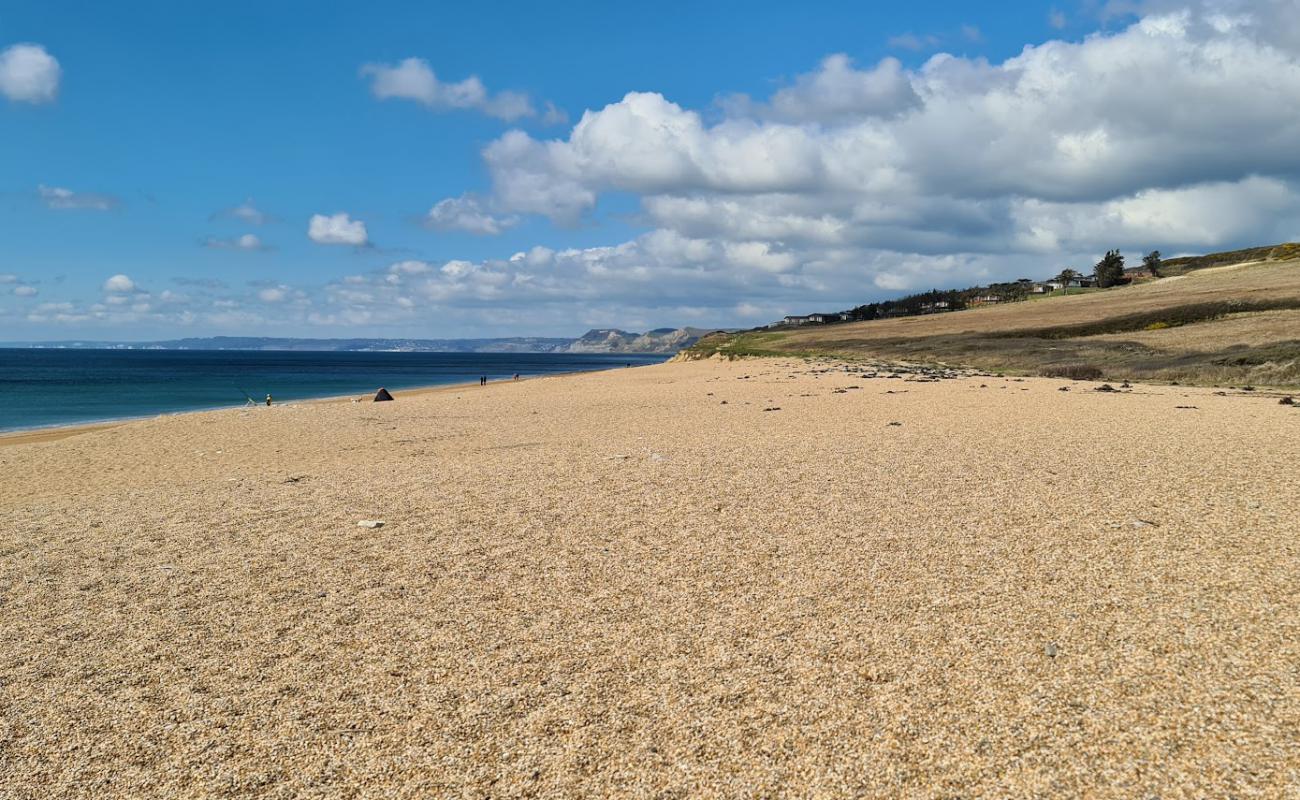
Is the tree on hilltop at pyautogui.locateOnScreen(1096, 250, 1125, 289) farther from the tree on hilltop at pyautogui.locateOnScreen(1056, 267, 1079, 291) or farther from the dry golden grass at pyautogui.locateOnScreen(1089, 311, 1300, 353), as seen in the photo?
the dry golden grass at pyautogui.locateOnScreen(1089, 311, 1300, 353)

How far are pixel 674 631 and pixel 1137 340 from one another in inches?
1564

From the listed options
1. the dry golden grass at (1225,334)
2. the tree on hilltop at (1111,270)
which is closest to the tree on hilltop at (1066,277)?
the tree on hilltop at (1111,270)

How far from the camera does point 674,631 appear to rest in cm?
582

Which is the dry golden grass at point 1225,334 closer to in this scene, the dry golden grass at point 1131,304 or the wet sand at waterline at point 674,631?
the dry golden grass at point 1131,304

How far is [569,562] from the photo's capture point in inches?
297

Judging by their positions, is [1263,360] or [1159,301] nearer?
[1263,360]

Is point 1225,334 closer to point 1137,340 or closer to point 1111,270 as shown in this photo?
point 1137,340

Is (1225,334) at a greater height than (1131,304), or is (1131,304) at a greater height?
(1131,304)

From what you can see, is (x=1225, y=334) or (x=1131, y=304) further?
(x=1131, y=304)

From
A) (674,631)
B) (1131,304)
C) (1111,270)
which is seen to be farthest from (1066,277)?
(674,631)

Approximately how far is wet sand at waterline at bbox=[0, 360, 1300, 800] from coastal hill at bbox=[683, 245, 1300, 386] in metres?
16.8

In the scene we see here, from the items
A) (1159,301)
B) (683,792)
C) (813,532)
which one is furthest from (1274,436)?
(1159,301)

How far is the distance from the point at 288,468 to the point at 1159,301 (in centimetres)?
6074

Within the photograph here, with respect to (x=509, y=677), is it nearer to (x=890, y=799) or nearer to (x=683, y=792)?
(x=683, y=792)
